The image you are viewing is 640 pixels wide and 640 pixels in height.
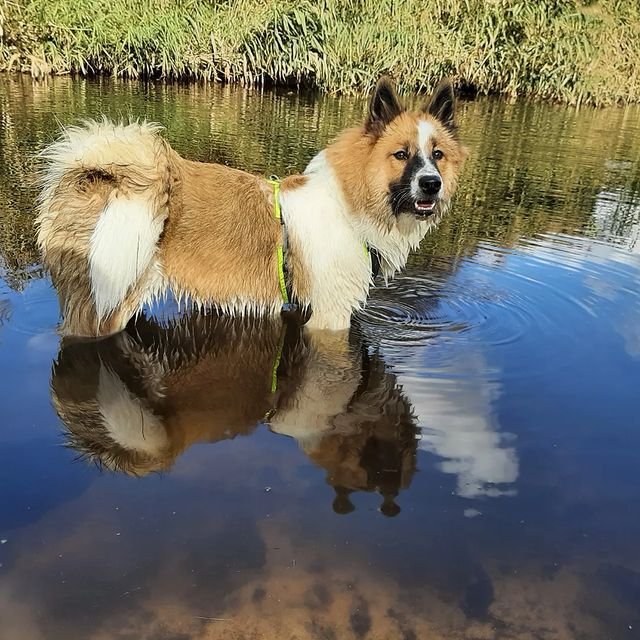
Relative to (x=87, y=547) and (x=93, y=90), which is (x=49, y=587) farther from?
(x=93, y=90)

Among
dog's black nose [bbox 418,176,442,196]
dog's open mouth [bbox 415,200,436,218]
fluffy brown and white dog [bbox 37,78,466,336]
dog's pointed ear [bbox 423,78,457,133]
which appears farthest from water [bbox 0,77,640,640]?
dog's pointed ear [bbox 423,78,457,133]

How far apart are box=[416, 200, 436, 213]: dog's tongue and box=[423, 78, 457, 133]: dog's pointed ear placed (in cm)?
62

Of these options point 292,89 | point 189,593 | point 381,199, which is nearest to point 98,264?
point 381,199

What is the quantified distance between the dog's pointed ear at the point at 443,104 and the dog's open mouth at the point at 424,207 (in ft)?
2.00

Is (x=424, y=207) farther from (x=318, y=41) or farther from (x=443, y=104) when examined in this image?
(x=318, y=41)

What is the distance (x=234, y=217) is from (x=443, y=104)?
5.00 ft

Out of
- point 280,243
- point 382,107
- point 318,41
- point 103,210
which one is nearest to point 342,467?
point 280,243

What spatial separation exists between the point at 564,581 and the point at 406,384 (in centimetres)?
150

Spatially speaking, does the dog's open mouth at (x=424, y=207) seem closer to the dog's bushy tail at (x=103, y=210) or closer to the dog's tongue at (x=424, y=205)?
the dog's tongue at (x=424, y=205)

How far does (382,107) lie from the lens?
12.6ft

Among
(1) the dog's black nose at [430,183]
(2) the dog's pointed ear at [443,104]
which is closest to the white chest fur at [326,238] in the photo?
(1) the dog's black nose at [430,183]

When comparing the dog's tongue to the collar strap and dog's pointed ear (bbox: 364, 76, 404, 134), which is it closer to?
dog's pointed ear (bbox: 364, 76, 404, 134)

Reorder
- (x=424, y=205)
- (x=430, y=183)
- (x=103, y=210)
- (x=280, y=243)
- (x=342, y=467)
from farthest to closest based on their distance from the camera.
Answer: (x=280, y=243)
(x=424, y=205)
(x=430, y=183)
(x=103, y=210)
(x=342, y=467)

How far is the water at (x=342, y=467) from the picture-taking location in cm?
204
